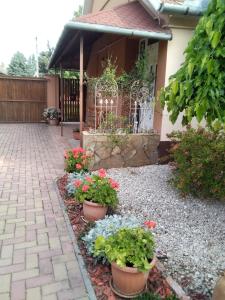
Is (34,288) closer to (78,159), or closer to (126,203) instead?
(126,203)

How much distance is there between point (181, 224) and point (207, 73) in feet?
8.99

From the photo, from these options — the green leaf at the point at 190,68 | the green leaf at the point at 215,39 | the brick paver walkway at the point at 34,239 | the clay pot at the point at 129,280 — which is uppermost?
the green leaf at the point at 215,39

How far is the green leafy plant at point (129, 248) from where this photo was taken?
2371 mm

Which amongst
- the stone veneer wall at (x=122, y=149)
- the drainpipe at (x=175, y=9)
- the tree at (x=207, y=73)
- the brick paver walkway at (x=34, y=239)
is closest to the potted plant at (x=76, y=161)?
the brick paver walkway at (x=34, y=239)

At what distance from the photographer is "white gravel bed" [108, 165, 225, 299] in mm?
2863

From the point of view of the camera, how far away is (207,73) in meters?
1.53

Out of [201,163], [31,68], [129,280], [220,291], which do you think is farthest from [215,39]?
[31,68]

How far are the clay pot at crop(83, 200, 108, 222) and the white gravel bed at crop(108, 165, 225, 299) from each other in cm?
53

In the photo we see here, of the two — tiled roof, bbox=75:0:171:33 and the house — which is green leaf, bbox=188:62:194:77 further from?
tiled roof, bbox=75:0:171:33

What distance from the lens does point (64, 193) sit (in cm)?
474

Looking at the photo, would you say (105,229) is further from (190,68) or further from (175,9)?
(175,9)

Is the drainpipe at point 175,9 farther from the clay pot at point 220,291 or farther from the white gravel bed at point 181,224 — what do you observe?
the clay pot at point 220,291

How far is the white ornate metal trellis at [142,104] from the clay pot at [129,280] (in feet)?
13.2

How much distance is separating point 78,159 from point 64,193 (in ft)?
2.30
